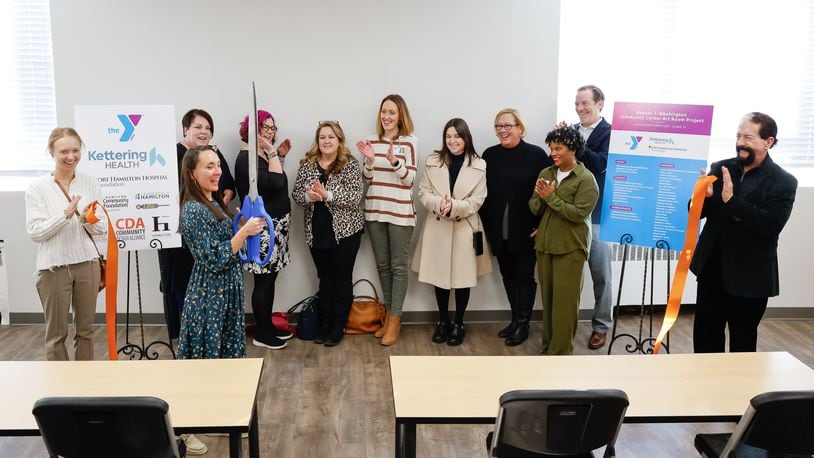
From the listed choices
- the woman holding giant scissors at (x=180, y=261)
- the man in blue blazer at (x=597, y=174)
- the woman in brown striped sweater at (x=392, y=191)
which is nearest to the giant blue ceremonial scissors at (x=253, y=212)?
the woman holding giant scissors at (x=180, y=261)

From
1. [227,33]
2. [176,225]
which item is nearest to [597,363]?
[176,225]

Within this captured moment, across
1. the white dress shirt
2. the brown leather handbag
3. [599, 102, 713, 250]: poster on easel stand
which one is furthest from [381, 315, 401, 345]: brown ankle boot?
the white dress shirt

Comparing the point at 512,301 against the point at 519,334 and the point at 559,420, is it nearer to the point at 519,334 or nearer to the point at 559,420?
the point at 519,334

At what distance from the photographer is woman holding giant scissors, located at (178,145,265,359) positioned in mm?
3248

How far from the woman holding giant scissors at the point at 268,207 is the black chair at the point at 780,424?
3.27 m

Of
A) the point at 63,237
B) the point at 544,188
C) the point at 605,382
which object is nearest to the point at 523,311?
the point at 544,188

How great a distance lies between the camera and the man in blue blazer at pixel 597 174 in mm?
4891

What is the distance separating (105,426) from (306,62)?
3.63m

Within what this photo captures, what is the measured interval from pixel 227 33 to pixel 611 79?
9.69ft

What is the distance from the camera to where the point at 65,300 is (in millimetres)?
3852

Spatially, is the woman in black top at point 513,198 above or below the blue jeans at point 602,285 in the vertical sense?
above

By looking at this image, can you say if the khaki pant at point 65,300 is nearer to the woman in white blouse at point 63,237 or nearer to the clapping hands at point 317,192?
the woman in white blouse at point 63,237

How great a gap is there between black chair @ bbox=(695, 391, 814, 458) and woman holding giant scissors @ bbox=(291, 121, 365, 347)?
314cm

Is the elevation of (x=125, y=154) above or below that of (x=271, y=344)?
above
